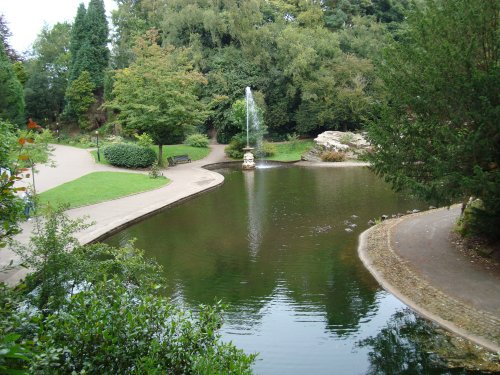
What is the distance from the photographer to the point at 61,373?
4004mm

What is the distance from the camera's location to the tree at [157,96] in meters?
29.7

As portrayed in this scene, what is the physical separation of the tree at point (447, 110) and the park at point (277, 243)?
0.16 ft

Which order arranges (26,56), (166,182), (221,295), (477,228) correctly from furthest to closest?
(26,56)
(166,182)
(477,228)
(221,295)

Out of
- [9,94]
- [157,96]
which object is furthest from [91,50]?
[157,96]

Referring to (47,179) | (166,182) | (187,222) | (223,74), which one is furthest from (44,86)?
(187,222)

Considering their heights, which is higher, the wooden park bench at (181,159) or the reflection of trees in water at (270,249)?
the wooden park bench at (181,159)

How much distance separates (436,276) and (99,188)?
53.6ft

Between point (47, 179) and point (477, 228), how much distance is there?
2168cm

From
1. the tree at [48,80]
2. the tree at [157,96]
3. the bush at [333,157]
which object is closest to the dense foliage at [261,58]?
the tree at [48,80]

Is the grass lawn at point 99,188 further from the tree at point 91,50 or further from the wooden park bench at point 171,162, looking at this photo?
the tree at point 91,50

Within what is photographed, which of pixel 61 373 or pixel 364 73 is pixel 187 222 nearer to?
pixel 61 373

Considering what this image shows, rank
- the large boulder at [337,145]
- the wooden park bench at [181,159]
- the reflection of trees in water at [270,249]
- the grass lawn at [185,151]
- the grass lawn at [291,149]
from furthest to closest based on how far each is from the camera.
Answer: the grass lawn at [291,149] < the grass lawn at [185,151] < the large boulder at [337,145] < the wooden park bench at [181,159] < the reflection of trees in water at [270,249]

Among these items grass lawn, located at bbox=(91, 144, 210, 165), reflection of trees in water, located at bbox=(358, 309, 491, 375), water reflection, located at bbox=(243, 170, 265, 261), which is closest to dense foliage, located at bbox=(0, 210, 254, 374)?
reflection of trees in water, located at bbox=(358, 309, 491, 375)

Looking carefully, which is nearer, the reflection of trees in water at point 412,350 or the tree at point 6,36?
the reflection of trees in water at point 412,350
